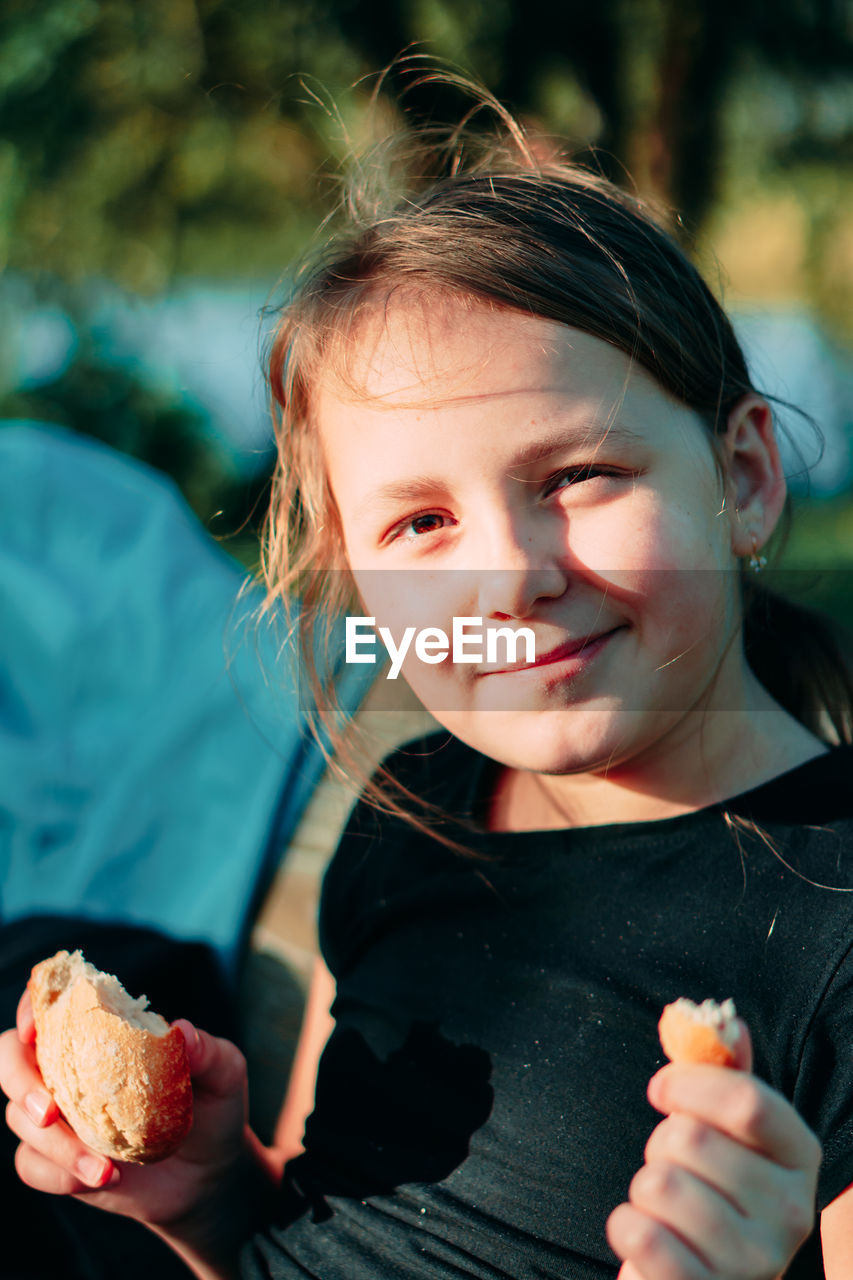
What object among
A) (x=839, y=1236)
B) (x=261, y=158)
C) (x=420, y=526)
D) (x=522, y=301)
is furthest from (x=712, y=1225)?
(x=261, y=158)

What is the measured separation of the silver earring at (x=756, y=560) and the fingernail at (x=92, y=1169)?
0.87 metres

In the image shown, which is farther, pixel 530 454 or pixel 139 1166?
pixel 139 1166

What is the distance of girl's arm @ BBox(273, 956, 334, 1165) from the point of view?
4.23 feet

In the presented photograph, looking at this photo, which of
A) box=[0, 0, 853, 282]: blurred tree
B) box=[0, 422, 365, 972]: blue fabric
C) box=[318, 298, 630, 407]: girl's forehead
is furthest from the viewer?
box=[0, 0, 853, 282]: blurred tree

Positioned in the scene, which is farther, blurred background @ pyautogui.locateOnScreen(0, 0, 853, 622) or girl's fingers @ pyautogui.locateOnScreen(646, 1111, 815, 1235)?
blurred background @ pyautogui.locateOnScreen(0, 0, 853, 622)

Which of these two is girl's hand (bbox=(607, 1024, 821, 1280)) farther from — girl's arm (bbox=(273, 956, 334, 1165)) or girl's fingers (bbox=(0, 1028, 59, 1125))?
girl's arm (bbox=(273, 956, 334, 1165))

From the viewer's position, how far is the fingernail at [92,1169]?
933 mm

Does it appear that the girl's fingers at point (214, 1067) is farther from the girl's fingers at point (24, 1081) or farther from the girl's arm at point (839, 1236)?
the girl's arm at point (839, 1236)

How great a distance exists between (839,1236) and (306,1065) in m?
0.75

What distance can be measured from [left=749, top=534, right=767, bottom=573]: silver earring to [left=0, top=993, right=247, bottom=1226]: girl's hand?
745 mm

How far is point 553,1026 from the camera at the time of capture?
3.25 ft

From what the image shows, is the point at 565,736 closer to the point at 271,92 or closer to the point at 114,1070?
the point at 114,1070

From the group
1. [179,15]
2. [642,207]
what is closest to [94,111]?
[179,15]

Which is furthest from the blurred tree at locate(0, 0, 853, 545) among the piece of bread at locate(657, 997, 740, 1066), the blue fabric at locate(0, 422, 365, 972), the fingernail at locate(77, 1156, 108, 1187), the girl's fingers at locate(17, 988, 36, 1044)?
the piece of bread at locate(657, 997, 740, 1066)
